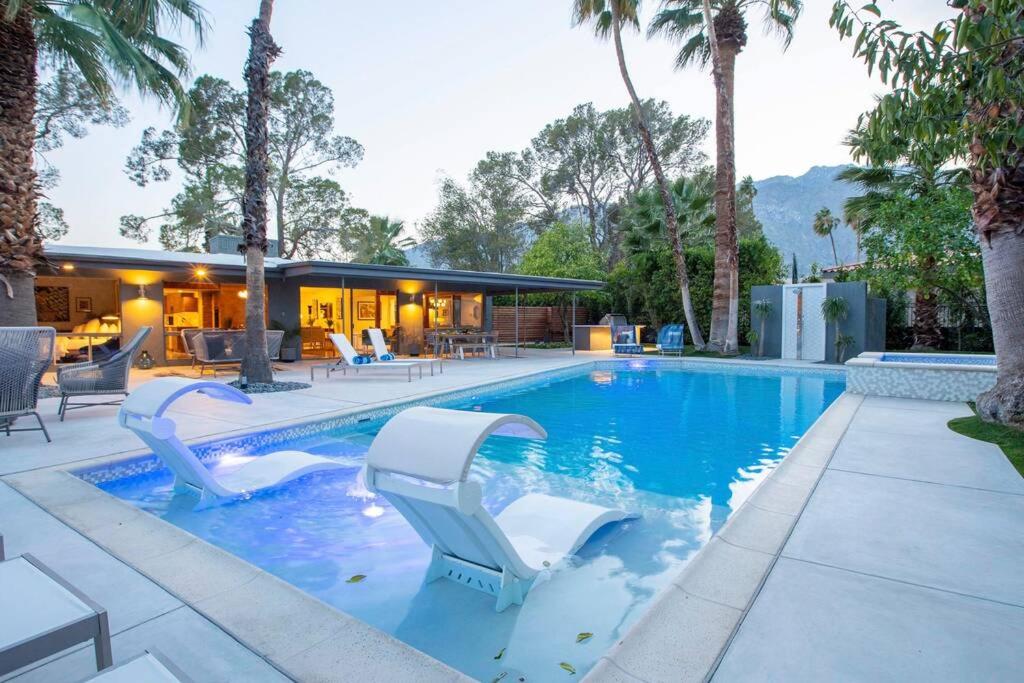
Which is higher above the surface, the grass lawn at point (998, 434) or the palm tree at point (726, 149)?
the palm tree at point (726, 149)

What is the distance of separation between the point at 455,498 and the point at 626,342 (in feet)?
45.7

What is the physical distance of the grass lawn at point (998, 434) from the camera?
437cm

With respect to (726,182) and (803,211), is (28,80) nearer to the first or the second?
(726,182)

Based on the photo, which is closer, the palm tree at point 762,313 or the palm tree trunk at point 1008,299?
the palm tree trunk at point 1008,299

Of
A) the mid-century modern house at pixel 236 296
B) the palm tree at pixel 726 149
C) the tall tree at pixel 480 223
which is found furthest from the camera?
the tall tree at pixel 480 223

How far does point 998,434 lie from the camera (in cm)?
508

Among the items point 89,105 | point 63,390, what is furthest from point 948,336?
point 89,105

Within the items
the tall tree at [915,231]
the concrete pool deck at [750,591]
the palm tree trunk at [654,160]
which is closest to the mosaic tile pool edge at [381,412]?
the concrete pool deck at [750,591]

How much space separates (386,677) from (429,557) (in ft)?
4.59

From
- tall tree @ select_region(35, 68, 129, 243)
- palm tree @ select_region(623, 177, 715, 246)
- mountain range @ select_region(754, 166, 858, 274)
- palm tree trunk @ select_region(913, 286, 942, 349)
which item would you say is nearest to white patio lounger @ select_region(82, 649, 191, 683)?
palm tree trunk @ select_region(913, 286, 942, 349)

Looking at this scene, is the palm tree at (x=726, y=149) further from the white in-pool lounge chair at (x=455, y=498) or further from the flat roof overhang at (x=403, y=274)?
the white in-pool lounge chair at (x=455, y=498)

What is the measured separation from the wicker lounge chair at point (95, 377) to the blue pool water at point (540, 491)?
2023 millimetres

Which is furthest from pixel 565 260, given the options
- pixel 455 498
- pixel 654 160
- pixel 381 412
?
pixel 455 498

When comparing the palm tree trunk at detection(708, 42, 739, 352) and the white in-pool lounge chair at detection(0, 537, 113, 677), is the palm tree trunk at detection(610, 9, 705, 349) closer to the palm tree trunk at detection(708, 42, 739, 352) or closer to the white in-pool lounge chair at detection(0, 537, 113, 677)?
the palm tree trunk at detection(708, 42, 739, 352)
